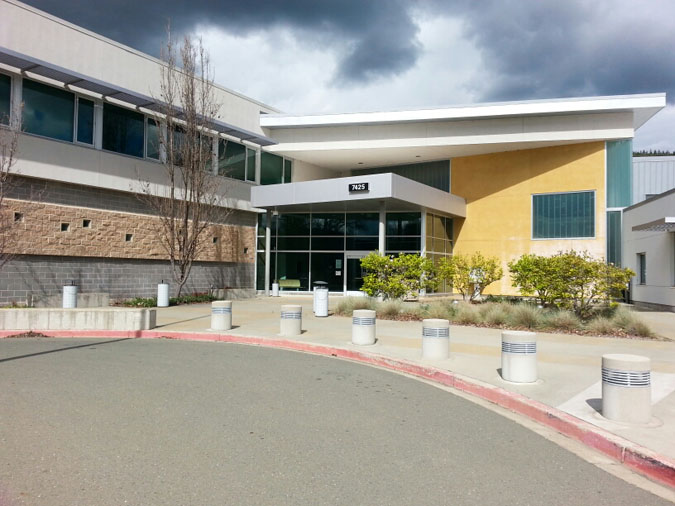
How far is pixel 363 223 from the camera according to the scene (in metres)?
31.0

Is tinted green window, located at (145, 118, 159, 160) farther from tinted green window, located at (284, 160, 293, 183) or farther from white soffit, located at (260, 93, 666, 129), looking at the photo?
tinted green window, located at (284, 160, 293, 183)

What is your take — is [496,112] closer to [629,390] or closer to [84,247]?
[84,247]

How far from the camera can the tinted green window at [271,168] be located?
32.8 m

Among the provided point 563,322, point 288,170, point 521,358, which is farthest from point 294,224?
point 521,358

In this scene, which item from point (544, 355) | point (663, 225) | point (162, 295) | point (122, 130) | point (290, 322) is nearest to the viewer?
point (544, 355)

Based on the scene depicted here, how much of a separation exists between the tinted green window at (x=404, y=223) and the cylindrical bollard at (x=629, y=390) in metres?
24.2

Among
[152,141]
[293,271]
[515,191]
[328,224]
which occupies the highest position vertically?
[152,141]

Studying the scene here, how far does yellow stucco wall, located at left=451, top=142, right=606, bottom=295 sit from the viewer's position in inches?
1147

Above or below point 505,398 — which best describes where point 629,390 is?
above

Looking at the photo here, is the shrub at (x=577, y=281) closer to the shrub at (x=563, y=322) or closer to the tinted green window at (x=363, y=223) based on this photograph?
the shrub at (x=563, y=322)

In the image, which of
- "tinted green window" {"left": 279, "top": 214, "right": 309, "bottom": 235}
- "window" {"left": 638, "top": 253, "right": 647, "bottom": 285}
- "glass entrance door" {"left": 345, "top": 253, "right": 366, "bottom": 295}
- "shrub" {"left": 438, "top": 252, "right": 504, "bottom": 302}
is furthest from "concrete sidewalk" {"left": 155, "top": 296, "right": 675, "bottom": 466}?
"window" {"left": 638, "top": 253, "right": 647, "bottom": 285}

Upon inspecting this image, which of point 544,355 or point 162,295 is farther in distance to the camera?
point 162,295

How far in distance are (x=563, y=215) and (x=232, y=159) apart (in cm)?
1830

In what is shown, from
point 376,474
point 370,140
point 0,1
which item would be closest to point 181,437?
point 376,474
